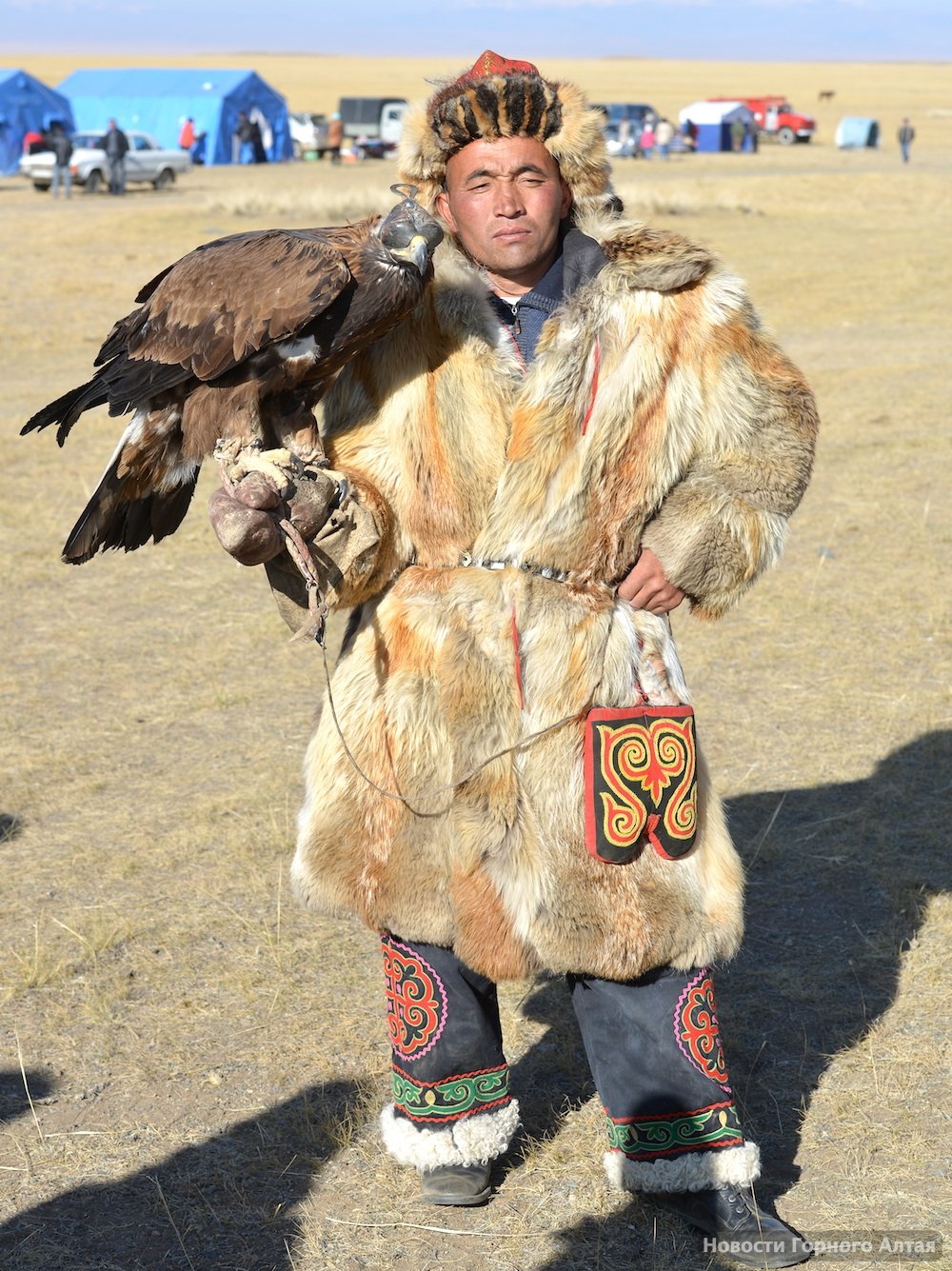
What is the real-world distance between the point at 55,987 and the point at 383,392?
1.95 m

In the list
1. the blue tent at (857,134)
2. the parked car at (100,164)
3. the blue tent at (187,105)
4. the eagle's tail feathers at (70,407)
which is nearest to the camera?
the eagle's tail feathers at (70,407)

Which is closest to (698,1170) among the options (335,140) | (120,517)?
(120,517)

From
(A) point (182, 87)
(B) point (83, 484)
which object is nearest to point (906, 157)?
(A) point (182, 87)

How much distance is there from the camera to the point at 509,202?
8.60 feet

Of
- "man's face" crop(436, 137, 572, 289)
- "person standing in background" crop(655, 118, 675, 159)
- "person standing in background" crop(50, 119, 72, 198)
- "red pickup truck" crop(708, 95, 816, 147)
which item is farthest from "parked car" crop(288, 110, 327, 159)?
"man's face" crop(436, 137, 572, 289)

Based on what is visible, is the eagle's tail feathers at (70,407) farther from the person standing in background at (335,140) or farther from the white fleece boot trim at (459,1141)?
the person standing in background at (335,140)

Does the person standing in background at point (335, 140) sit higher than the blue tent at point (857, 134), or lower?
lower

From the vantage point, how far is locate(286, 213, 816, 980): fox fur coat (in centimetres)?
260

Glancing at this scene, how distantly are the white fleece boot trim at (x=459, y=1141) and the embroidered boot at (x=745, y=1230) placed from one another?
0.41 metres

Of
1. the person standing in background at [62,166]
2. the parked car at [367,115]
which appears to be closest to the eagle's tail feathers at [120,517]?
the person standing in background at [62,166]

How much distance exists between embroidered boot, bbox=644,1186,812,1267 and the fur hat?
193 centimetres

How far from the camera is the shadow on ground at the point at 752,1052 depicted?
2770mm

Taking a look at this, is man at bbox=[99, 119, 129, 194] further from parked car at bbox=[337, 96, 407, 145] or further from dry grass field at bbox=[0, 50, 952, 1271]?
dry grass field at bbox=[0, 50, 952, 1271]

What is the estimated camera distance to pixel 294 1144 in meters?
3.09
